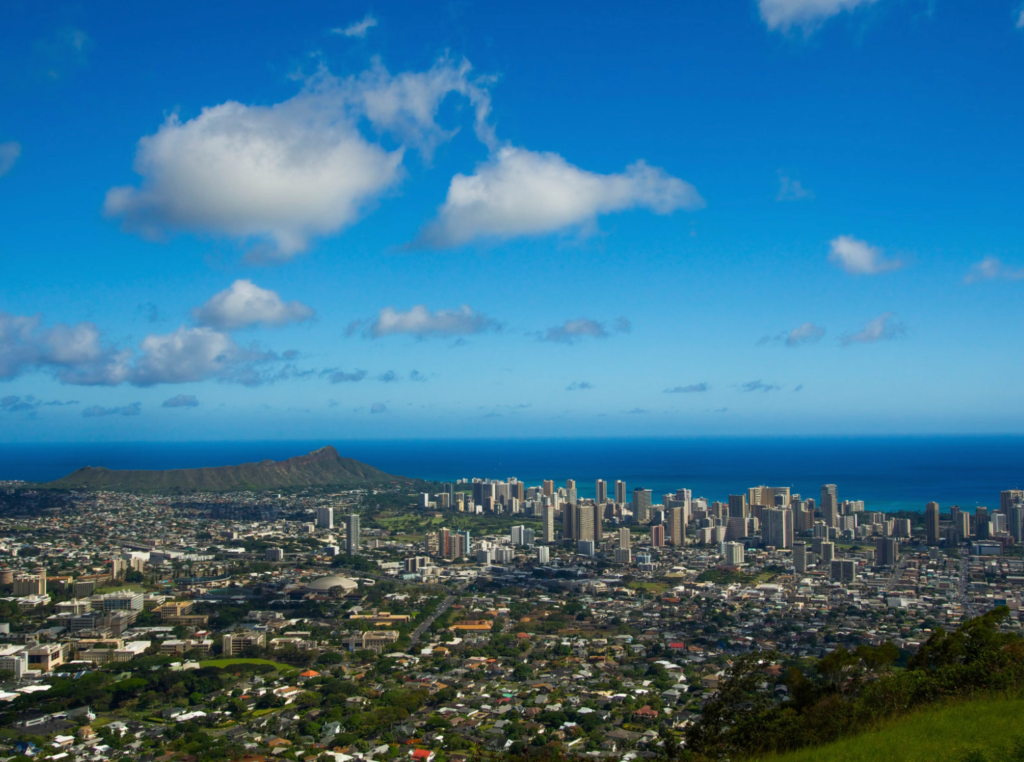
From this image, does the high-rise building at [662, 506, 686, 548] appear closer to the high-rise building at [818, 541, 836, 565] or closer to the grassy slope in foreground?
the high-rise building at [818, 541, 836, 565]

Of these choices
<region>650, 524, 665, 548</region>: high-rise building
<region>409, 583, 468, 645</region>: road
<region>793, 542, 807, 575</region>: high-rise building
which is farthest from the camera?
<region>650, 524, 665, 548</region>: high-rise building

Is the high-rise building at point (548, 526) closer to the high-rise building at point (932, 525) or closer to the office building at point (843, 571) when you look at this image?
the office building at point (843, 571)

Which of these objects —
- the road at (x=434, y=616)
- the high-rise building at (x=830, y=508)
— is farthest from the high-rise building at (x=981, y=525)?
the road at (x=434, y=616)

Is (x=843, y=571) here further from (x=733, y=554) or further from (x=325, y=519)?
(x=325, y=519)

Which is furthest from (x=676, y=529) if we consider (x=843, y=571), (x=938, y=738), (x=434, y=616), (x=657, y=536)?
(x=938, y=738)

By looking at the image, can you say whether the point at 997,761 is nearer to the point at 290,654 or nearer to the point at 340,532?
the point at 290,654

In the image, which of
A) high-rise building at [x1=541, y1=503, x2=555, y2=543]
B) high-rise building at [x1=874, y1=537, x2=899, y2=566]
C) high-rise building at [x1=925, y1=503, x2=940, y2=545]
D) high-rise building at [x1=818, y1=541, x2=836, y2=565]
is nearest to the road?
high-rise building at [x1=541, y1=503, x2=555, y2=543]

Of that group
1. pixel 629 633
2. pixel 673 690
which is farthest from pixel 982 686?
pixel 629 633
